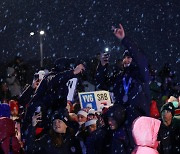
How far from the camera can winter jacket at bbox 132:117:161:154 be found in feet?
16.2

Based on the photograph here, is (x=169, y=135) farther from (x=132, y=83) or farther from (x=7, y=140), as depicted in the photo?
(x=7, y=140)

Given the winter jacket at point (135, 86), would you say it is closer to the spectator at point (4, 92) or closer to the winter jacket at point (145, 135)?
the winter jacket at point (145, 135)

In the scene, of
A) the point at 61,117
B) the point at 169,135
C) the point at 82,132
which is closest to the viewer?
the point at 61,117

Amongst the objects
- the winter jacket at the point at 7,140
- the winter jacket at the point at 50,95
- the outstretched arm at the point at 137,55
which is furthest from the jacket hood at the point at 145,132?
the winter jacket at the point at 50,95

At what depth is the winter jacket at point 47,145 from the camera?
245 inches

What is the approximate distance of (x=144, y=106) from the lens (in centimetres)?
674

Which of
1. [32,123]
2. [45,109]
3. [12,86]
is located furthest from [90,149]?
[12,86]

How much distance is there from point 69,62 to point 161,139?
5.24ft

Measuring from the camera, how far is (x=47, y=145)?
6.26 metres

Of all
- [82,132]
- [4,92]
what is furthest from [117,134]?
[4,92]

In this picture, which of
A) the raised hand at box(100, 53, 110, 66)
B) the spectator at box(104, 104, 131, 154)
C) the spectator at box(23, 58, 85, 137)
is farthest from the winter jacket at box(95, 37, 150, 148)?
the spectator at box(23, 58, 85, 137)

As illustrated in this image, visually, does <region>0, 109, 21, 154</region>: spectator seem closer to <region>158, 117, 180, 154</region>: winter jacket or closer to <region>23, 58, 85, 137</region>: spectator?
<region>23, 58, 85, 137</region>: spectator

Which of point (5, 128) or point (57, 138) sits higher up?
point (5, 128)

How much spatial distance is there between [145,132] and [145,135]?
1.3 inches
